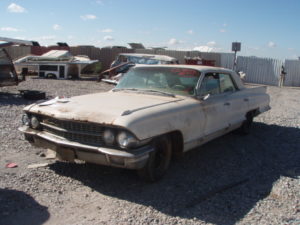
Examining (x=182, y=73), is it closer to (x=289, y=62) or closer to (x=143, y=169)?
(x=143, y=169)

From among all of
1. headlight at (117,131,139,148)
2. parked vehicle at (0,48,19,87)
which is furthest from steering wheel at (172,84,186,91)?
parked vehicle at (0,48,19,87)

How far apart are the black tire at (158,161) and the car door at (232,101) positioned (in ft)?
5.65

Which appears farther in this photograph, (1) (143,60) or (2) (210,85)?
(1) (143,60)

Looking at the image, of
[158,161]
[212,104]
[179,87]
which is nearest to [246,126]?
[212,104]

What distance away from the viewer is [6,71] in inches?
440

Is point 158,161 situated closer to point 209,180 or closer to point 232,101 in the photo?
point 209,180

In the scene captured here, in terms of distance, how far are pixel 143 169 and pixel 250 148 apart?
284 centimetres

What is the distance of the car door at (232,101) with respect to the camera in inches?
228

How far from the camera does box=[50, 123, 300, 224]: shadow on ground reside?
3719mm

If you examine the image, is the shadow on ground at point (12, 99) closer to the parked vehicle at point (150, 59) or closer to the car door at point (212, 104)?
the car door at point (212, 104)

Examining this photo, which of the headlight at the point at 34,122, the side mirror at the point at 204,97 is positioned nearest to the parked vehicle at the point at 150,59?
the side mirror at the point at 204,97

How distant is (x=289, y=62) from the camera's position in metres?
21.7

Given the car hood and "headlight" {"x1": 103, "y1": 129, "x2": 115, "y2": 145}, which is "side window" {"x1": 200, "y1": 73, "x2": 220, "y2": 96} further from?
"headlight" {"x1": 103, "y1": 129, "x2": 115, "y2": 145}

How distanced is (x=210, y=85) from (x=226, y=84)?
79 cm
